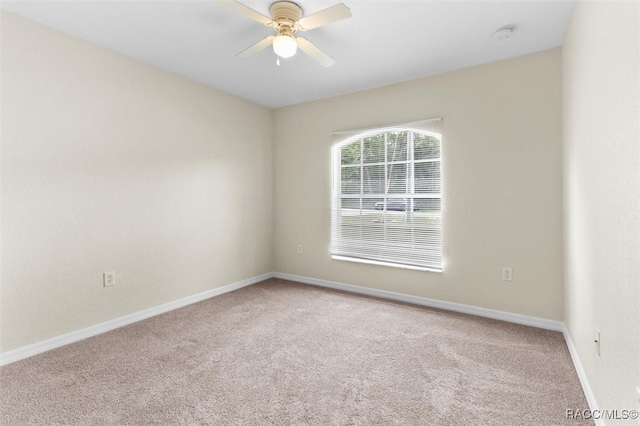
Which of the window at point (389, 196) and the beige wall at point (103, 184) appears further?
the window at point (389, 196)

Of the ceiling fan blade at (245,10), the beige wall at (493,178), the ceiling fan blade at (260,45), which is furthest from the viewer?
the beige wall at (493,178)

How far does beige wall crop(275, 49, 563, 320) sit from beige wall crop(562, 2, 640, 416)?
1.71ft

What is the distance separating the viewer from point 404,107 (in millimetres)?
3453

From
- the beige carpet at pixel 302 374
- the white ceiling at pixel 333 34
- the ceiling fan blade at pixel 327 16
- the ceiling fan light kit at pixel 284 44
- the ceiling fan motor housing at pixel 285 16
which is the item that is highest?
the white ceiling at pixel 333 34

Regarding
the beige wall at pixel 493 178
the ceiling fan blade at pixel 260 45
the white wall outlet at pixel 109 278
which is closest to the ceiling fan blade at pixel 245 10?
the ceiling fan blade at pixel 260 45

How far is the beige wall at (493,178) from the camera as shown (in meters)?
2.71

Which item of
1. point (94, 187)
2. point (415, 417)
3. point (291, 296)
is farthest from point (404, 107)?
point (94, 187)

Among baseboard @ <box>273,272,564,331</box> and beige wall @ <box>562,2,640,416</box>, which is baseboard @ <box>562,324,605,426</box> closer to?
A: beige wall @ <box>562,2,640,416</box>

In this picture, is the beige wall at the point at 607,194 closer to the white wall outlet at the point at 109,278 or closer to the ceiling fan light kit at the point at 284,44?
the ceiling fan light kit at the point at 284,44

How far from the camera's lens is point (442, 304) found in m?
3.24

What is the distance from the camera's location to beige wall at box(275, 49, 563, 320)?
8.87 ft

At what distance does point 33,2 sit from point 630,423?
3.93m

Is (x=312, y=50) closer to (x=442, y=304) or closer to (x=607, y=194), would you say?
(x=607, y=194)

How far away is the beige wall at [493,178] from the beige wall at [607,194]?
20.5 inches
